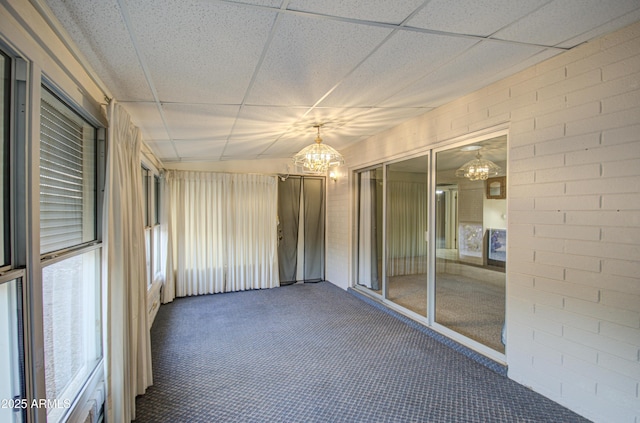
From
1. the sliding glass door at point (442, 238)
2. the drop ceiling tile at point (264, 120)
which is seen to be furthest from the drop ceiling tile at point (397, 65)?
the sliding glass door at point (442, 238)

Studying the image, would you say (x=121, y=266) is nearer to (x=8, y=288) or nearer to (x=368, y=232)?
(x=8, y=288)

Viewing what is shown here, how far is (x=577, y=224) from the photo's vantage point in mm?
1987

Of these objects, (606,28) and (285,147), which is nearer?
(606,28)

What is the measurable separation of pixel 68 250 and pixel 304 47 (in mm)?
1706

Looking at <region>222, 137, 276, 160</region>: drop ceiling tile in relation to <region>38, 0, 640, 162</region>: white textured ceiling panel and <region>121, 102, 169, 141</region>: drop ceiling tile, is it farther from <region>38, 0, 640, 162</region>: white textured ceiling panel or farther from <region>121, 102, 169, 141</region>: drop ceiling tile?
<region>38, 0, 640, 162</region>: white textured ceiling panel

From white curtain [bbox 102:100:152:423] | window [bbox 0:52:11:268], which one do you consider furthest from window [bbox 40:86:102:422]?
window [bbox 0:52:11:268]

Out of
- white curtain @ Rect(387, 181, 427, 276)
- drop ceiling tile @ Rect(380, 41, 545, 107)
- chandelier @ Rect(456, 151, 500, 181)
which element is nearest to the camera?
drop ceiling tile @ Rect(380, 41, 545, 107)

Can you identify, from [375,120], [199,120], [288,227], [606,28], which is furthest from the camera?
[288,227]

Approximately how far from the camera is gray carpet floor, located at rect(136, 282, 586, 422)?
2.07 m

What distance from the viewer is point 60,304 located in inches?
62.6

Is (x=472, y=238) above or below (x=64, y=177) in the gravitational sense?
below

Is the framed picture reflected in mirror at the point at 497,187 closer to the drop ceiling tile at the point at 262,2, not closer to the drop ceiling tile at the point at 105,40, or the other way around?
the drop ceiling tile at the point at 262,2

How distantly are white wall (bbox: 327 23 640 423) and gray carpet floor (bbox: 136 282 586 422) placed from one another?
0.33m

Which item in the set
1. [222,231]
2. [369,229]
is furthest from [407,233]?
[222,231]
